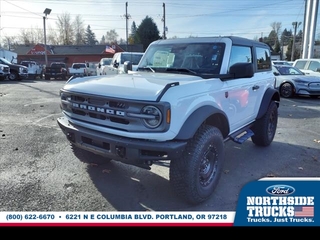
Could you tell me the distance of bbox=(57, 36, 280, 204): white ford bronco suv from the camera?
98.8 inches

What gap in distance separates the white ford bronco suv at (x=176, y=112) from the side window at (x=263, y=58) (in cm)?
67

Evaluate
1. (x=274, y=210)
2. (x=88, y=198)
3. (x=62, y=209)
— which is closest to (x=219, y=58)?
(x=274, y=210)

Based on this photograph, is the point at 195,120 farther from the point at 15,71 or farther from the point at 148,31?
the point at 148,31

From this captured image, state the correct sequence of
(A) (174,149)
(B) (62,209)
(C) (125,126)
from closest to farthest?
1. (A) (174,149)
2. (C) (125,126)
3. (B) (62,209)

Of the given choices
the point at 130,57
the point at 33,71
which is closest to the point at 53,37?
the point at 33,71

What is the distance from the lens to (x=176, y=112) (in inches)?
99.3

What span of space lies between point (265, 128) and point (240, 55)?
1.60 m

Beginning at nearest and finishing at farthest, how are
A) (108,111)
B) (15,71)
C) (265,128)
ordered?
1. (108,111)
2. (265,128)
3. (15,71)

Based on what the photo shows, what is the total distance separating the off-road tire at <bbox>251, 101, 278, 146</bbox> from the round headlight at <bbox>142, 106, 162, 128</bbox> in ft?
9.79

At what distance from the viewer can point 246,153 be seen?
15.6 ft

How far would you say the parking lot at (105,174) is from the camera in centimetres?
299

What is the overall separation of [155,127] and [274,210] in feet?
4.60

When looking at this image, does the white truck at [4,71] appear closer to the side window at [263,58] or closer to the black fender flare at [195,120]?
the side window at [263,58]
